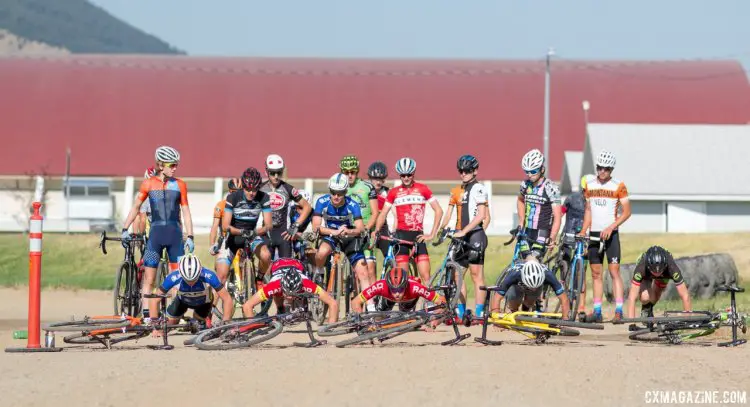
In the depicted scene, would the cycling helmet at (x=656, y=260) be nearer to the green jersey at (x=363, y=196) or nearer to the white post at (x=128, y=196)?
the green jersey at (x=363, y=196)

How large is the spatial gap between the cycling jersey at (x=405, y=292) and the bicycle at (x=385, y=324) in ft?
1.32

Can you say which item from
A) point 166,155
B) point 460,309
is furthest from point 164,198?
point 460,309

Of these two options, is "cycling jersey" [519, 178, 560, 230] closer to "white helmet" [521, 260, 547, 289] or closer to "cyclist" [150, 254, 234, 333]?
"white helmet" [521, 260, 547, 289]

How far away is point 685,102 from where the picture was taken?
6906cm

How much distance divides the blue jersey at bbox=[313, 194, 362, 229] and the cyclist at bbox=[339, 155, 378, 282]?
0.24 meters

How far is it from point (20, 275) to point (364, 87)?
3417cm

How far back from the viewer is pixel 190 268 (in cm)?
1495

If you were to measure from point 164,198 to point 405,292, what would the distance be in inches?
155

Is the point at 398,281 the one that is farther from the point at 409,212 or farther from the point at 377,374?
the point at 377,374

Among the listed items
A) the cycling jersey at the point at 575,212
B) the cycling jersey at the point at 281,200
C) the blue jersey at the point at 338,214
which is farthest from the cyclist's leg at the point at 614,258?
the cycling jersey at the point at 281,200

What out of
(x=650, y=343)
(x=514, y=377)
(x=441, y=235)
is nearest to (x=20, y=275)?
(x=441, y=235)

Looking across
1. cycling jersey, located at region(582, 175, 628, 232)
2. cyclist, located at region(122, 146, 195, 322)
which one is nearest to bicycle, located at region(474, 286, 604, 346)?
cycling jersey, located at region(582, 175, 628, 232)

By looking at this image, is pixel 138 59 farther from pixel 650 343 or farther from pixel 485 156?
pixel 650 343

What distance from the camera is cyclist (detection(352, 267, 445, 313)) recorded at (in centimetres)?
1533
